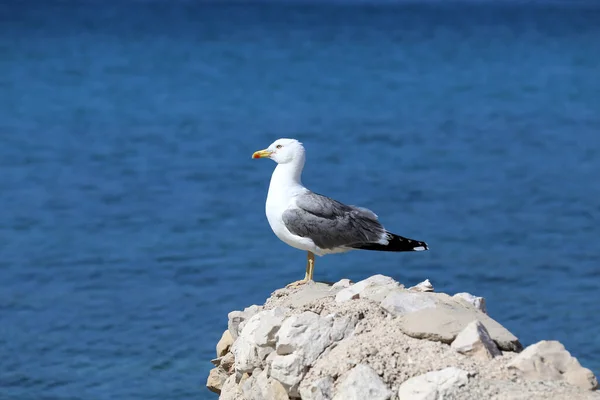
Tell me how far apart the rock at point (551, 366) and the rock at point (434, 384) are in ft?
1.15

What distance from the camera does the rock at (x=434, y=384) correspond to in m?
6.16

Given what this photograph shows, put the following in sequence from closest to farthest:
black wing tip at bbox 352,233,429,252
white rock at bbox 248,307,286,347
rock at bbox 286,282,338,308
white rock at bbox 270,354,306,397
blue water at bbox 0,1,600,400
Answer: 1. white rock at bbox 270,354,306,397
2. white rock at bbox 248,307,286,347
3. rock at bbox 286,282,338,308
4. black wing tip at bbox 352,233,429,252
5. blue water at bbox 0,1,600,400

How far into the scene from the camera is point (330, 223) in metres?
8.78

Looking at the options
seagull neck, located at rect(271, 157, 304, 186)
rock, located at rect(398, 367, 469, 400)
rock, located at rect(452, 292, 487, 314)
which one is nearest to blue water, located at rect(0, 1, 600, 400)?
seagull neck, located at rect(271, 157, 304, 186)

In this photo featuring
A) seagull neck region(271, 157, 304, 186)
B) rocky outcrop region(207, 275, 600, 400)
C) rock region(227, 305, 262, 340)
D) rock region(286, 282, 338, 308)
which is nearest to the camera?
rocky outcrop region(207, 275, 600, 400)

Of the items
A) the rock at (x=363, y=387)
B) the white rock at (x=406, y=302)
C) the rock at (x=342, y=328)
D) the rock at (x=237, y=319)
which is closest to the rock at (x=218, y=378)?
the rock at (x=237, y=319)

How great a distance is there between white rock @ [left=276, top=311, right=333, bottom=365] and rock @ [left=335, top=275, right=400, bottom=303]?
1.10 feet

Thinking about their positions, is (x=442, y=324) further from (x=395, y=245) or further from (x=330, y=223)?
(x=395, y=245)

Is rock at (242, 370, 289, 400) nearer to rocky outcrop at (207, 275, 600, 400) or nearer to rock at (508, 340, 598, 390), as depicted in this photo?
rocky outcrop at (207, 275, 600, 400)

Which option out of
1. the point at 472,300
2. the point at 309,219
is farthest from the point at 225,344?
the point at 472,300

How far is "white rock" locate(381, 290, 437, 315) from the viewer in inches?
274

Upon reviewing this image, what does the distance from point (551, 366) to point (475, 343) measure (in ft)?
1.34

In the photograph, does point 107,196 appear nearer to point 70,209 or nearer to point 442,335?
point 70,209

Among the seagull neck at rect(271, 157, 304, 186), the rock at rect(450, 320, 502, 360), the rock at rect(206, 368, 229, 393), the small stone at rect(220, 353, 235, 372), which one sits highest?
the seagull neck at rect(271, 157, 304, 186)
